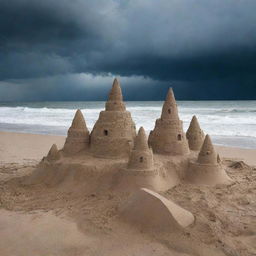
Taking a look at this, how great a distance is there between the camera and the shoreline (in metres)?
13.6

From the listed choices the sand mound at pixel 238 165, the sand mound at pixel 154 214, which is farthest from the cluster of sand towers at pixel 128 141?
the sand mound at pixel 238 165

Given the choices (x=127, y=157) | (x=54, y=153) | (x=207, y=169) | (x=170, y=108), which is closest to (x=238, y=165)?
(x=207, y=169)

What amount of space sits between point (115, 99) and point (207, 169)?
156 inches

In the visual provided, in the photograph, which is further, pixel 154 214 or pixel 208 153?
pixel 208 153

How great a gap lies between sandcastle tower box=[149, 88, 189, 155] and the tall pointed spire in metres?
1.66

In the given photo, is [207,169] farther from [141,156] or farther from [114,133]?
[114,133]

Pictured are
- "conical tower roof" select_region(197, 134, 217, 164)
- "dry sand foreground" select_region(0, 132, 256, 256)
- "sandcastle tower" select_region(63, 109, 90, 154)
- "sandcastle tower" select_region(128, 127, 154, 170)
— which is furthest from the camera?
"sandcastle tower" select_region(63, 109, 90, 154)

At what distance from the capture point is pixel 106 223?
21.2 ft

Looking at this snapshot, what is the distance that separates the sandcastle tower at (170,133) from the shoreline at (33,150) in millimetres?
4878

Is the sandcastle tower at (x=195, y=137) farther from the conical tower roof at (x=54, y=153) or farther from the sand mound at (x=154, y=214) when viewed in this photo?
the conical tower roof at (x=54, y=153)

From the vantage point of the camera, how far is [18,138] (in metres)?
19.3

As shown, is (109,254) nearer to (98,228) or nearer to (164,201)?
(98,228)

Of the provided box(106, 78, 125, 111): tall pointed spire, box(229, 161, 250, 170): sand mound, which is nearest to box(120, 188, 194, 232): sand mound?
box(106, 78, 125, 111): tall pointed spire

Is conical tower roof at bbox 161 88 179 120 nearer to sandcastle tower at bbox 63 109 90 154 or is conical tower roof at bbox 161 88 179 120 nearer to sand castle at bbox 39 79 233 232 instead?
sand castle at bbox 39 79 233 232
